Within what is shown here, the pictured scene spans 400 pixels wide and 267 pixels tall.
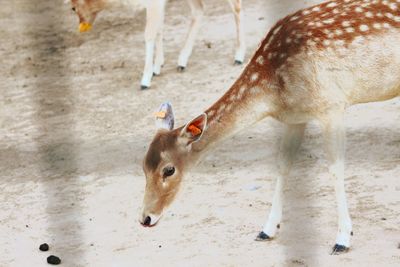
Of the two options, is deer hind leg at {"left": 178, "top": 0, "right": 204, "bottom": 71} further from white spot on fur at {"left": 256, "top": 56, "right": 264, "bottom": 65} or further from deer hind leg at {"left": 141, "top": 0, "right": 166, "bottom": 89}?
white spot on fur at {"left": 256, "top": 56, "right": 264, "bottom": 65}

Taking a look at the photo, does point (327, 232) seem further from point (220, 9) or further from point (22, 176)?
point (220, 9)

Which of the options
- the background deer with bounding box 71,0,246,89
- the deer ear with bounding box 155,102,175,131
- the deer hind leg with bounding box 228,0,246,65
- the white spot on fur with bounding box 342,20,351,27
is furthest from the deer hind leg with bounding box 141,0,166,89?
the white spot on fur with bounding box 342,20,351,27

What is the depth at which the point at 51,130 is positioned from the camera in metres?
8.12

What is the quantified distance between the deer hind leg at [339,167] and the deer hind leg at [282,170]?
1.25 feet

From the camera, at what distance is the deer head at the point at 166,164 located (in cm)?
542

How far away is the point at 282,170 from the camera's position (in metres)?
5.84

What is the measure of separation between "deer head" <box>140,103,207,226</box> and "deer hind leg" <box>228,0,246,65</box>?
3.46 metres

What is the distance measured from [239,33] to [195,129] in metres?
3.68

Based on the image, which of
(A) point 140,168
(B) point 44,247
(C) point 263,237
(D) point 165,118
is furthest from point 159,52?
(C) point 263,237

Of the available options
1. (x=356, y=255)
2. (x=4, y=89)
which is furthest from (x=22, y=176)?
(x=356, y=255)

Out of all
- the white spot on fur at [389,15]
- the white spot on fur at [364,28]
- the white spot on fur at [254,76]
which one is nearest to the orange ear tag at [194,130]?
the white spot on fur at [254,76]

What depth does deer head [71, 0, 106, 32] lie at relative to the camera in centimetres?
910

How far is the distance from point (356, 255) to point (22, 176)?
275cm

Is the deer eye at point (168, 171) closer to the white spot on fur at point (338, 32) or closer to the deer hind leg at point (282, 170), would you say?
the deer hind leg at point (282, 170)
